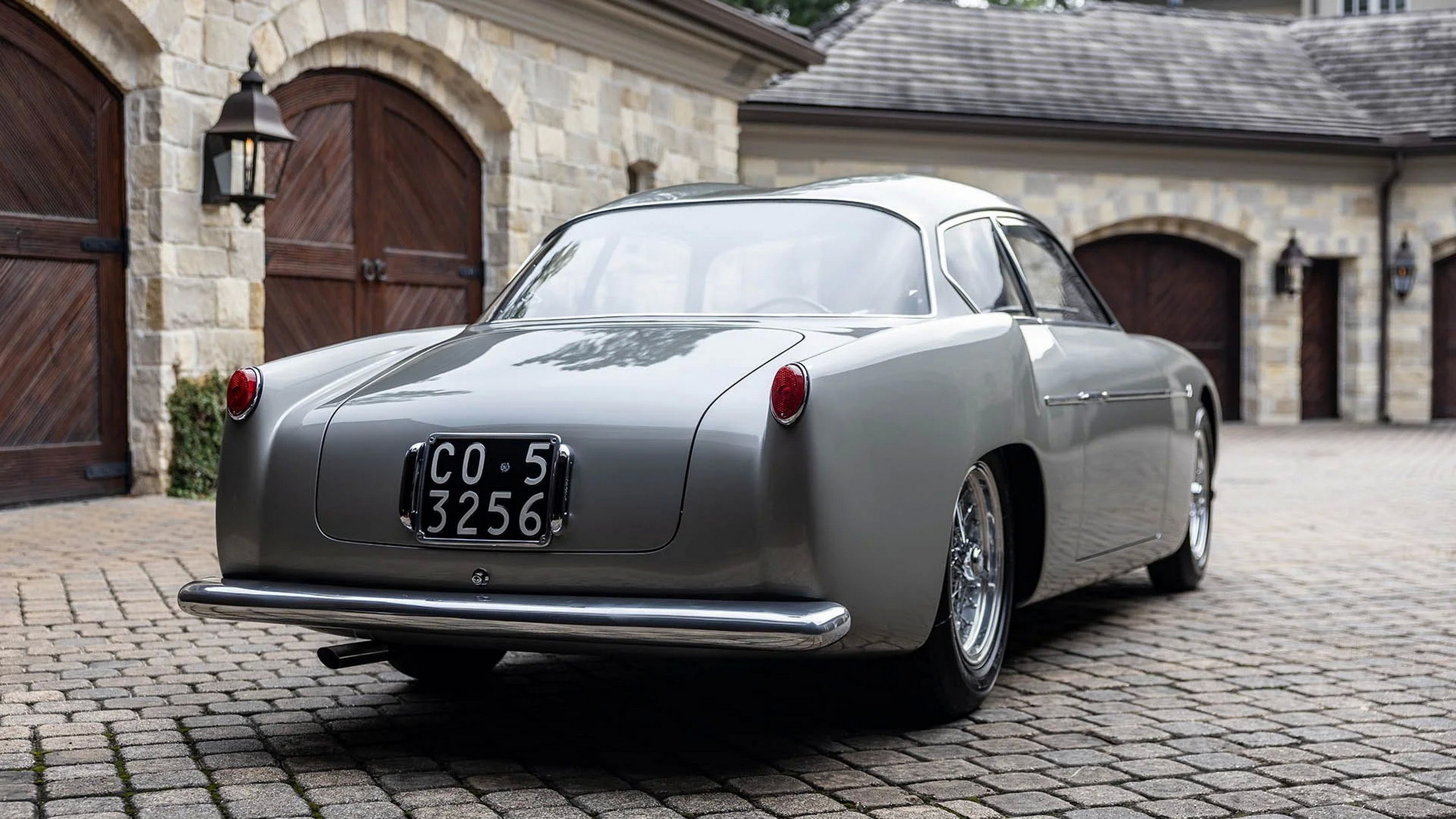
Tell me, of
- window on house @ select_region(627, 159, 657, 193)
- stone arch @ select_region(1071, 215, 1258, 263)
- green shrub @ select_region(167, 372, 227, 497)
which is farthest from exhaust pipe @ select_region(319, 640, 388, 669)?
stone arch @ select_region(1071, 215, 1258, 263)

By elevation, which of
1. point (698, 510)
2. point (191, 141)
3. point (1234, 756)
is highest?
point (191, 141)

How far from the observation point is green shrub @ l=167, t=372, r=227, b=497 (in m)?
9.23

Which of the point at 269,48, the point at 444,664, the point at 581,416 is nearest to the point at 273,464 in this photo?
the point at 581,416

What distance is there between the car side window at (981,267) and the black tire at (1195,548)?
1766mm

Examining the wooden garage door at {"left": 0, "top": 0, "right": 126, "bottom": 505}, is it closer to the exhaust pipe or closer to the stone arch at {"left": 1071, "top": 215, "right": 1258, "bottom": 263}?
the exhaust pipe

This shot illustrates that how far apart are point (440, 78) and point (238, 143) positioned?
2842 mm

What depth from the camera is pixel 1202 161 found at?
21281mm

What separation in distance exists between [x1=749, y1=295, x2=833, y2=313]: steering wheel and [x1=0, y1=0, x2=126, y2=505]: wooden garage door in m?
5.78

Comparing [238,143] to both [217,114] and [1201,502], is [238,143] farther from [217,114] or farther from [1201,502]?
[1201,502]

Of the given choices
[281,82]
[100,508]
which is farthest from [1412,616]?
[281,82]

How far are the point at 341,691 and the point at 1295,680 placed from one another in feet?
9.30

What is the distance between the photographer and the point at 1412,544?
336 inches

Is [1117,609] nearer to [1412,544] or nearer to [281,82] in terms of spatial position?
[1412,544]

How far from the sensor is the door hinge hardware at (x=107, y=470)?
906cm
